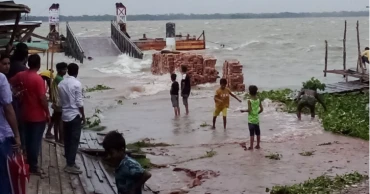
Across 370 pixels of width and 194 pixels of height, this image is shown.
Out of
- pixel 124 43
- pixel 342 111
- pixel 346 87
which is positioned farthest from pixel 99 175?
pixel 124 43

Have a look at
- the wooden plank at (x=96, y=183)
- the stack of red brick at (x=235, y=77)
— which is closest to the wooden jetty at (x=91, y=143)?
the wooden plank at (x=96, y=183)

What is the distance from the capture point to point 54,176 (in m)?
7.77

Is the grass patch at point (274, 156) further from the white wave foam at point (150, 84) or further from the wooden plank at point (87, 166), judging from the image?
the white wave foam at point (150, 84)

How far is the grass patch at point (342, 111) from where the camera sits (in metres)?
13.4

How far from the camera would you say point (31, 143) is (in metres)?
7.42

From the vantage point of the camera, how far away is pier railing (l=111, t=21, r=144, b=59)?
40144mm

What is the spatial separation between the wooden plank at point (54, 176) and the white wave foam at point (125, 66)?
25582mm

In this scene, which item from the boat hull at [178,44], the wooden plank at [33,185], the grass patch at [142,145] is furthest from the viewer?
the boat hull at [178,44]

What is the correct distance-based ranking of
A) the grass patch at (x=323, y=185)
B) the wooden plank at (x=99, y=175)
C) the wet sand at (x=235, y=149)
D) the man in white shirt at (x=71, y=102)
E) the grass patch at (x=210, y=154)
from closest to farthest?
the man in white shirt at (x=71, y=102)
the wooden plank at (x=99, y=175)
the grass patch at (x=323, y=185)
the wet sand at (x=235, y=149)
the grass patch at (x=210, y=154)

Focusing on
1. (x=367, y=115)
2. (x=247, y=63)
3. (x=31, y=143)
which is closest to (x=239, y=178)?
(x=31, y=143)

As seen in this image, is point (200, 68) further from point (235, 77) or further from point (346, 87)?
point (346, 87)

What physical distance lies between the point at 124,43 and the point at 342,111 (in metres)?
29.2

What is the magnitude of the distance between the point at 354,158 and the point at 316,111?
18.2 ft

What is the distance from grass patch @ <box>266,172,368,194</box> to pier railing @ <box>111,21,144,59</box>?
30757 mm
